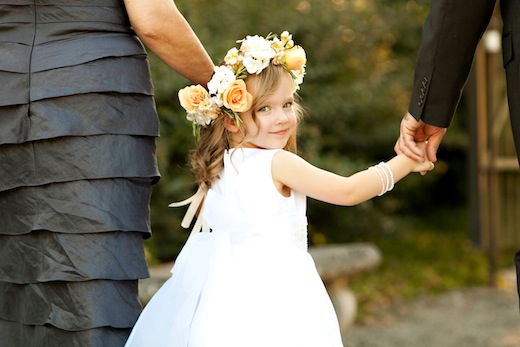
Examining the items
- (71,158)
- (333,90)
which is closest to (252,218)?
(71,158)

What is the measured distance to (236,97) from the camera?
2.84 m

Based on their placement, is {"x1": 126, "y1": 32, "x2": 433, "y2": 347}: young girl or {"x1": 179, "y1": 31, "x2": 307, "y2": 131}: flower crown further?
{"x1": 179, "y1": 31, "x2": 307, "y2": 131}: flower crown

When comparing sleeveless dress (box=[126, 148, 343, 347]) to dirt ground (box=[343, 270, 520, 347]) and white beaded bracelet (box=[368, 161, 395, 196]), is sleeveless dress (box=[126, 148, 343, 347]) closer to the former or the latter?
white beaded bracelet (box=[368, 161, 395, 196])

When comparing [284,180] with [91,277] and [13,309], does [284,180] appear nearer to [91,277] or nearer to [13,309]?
[91,277]

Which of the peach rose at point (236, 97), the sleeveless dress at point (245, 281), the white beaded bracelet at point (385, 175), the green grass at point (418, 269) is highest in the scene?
the peach rose at point (236, 97)

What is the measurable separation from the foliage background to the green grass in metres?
0.41

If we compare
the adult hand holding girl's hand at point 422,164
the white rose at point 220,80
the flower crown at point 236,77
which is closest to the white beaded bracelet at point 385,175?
the adult hand holding girl's hand at point 422,164

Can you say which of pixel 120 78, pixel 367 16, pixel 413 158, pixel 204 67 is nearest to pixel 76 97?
pixel 120 78

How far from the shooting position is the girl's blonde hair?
2918 mm

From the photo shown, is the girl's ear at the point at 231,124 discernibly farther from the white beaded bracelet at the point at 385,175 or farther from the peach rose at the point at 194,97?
the white beaded bracelet at the point at 385,175

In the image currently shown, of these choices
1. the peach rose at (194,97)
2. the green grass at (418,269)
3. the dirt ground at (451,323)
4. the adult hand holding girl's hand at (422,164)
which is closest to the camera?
the peach rose at (194,97)

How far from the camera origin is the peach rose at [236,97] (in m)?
2.84

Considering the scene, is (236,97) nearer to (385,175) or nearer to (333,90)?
(385,175)

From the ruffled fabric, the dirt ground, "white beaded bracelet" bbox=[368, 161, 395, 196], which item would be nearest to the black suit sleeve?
"white beaded bracelet" bbox=[368, 161, 395, 196]
